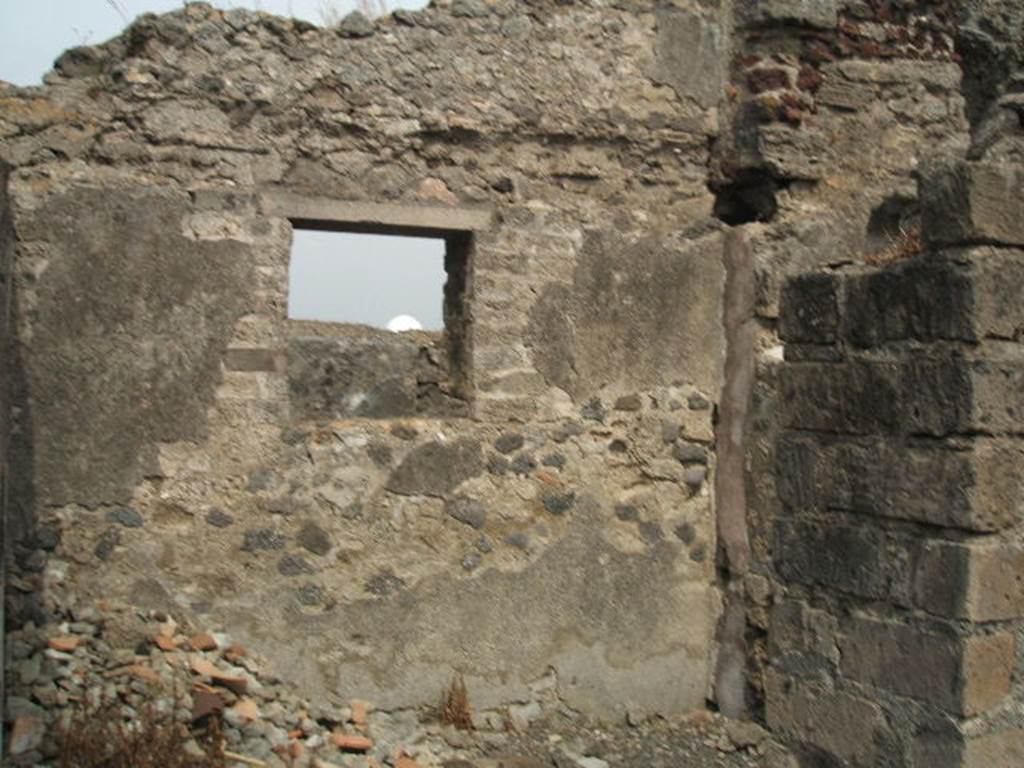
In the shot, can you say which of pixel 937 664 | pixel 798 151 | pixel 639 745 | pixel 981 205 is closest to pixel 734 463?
pixel 639 745

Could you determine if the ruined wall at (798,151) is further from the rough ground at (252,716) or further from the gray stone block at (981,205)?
the gray stone block at (981,205)

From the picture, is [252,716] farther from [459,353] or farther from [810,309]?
[810,309]

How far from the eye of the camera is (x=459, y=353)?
18.1ft

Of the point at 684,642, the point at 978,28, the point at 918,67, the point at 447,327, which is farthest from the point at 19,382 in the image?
the point at 918,67

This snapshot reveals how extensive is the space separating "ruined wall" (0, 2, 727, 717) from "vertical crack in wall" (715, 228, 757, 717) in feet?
0.24

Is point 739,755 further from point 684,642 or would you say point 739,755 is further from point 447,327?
point 447,327

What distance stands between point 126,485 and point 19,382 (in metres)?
0.57

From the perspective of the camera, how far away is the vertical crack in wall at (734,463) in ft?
18.4

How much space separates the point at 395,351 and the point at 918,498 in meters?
2.78

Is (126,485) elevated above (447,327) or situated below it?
below

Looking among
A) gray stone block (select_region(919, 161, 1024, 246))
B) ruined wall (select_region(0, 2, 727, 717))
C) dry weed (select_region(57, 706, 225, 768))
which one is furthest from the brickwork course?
gray stone block (select_region(919, 161, 1024, 246))

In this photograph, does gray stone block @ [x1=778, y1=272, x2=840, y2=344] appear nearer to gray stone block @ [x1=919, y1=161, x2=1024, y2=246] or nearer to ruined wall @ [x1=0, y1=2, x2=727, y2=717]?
gray stone block @ [x1=919, y1=161, x2=1024, y2=246]

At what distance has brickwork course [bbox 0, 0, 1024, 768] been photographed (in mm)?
4660

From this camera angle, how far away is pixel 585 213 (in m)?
5.56
